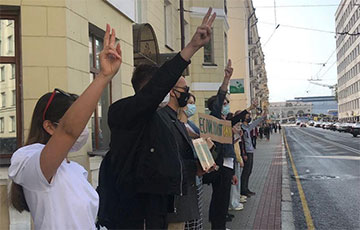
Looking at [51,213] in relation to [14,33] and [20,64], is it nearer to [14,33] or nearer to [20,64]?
[20,64]

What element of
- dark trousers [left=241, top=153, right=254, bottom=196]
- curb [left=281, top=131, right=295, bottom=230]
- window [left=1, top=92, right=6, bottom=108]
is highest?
window [left=1, top=92, right=6, bottom=108]

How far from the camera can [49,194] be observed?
6.13 ft

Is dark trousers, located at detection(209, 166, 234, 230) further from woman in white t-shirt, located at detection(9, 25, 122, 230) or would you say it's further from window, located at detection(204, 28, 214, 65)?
window, located at detection(204, 28, 214, 65)

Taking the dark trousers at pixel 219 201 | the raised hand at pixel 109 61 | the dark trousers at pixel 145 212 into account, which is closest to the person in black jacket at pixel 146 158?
the dark trousers at pixel 145 212

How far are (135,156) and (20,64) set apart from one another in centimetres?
281

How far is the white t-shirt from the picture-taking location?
5.98ft

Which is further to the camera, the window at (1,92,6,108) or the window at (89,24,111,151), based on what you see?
the window at (89,24,111,151)

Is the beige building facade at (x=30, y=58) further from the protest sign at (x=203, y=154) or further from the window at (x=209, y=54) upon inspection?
the window at (x=209, y=54)

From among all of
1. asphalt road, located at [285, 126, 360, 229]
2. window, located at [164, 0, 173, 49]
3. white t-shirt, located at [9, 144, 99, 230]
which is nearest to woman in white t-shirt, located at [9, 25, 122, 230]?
white t-shirt, located at [9, 144, 99, 230]

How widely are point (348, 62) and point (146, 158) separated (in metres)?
98.4

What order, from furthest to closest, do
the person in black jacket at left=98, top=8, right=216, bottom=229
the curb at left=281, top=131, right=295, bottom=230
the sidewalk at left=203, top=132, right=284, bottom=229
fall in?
the curb at left=281, top=131, right=295, bottom=230 → the sidewalk at left=203, top=132, right=284, bottom=229 → the person in black jacket at left=98, top=8, right=216, bottom=229

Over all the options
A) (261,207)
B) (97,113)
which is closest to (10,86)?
(97,113)

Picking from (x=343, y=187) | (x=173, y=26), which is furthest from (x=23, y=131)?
(x=173, y=26)

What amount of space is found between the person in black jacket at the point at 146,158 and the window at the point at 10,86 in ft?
7.86
